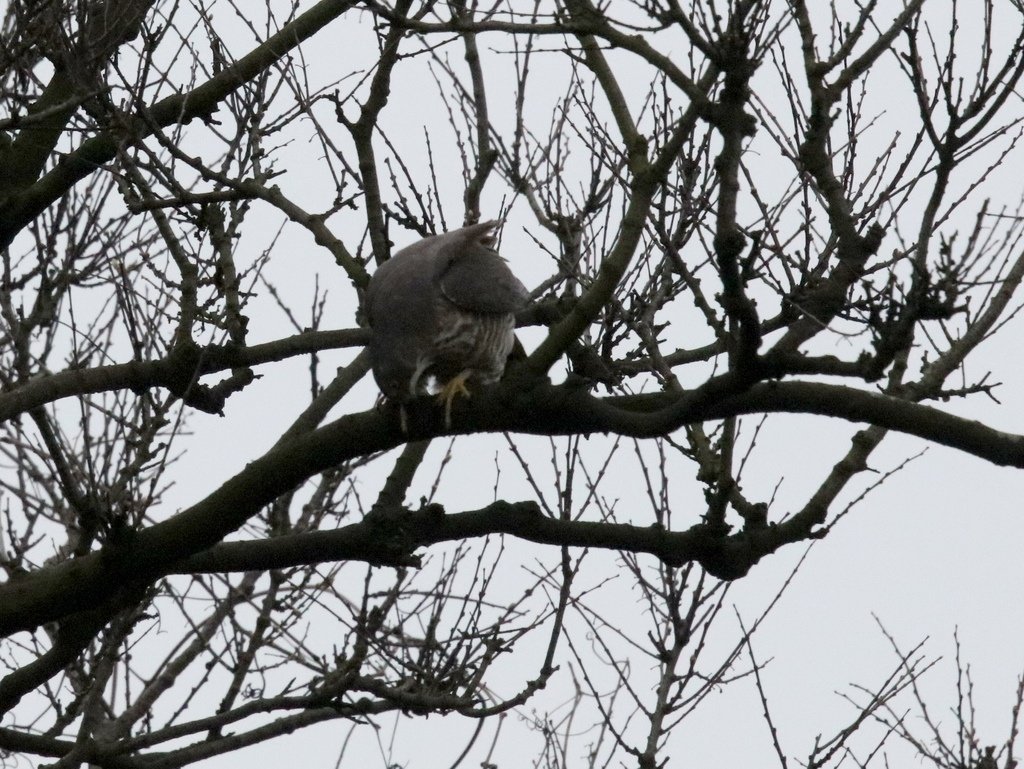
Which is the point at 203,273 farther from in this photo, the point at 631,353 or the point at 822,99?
the point at 822,99

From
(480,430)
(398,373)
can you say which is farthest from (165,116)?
(480,430)

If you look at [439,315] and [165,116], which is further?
[165,116]

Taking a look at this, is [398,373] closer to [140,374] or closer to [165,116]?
[140,374]

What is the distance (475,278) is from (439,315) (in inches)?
9.0

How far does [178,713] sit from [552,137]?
3.07 m

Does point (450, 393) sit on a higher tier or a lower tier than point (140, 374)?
lower

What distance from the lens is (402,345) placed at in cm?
502

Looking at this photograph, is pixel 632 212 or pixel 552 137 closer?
pixel 632 212

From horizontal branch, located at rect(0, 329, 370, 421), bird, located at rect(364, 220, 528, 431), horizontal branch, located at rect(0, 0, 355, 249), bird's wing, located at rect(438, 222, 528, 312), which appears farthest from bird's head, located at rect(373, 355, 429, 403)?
horizontal branch, located at rect(0, 0, 355, 249)

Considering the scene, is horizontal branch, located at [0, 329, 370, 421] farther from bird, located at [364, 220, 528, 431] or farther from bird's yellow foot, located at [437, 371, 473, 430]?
bird's yellow foot, located at [437, 371, 473, 430]

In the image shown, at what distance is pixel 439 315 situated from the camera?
510 centimetres

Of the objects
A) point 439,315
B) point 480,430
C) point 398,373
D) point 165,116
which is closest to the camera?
point 480,430

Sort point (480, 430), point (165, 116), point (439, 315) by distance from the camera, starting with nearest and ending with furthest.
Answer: point (480, 430) → point (439, 315) → point (165, 116)

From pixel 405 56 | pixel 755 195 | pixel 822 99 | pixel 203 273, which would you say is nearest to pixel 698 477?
pixel 755 195
